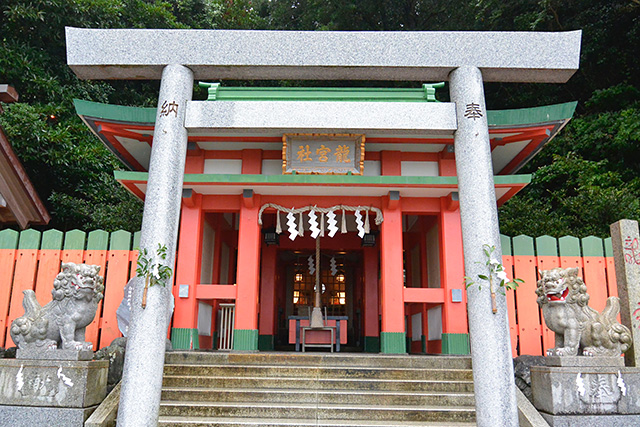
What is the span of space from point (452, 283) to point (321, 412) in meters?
3.88

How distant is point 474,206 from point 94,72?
14.7 feet

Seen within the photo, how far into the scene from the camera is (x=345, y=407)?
5.35 metres

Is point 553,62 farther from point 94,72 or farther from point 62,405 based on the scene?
point 62,405

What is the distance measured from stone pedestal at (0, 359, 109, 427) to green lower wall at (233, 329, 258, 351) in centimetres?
302

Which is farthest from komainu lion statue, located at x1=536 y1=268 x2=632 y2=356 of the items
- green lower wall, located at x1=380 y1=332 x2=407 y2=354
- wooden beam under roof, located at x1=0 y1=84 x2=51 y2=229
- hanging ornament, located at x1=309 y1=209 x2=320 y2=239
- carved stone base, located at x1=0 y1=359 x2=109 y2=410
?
wooden beam under roof, located at x1=0 y1=84 x2=51 y2=229

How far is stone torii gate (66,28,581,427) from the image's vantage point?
4855 millimetres

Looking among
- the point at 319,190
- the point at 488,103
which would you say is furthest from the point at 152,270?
the point at 488,103

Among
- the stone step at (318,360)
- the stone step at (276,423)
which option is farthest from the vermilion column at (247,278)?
the stone step at (276,423)

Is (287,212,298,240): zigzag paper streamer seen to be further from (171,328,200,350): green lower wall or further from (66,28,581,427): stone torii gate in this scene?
(66,28,581,427): stone torii gate

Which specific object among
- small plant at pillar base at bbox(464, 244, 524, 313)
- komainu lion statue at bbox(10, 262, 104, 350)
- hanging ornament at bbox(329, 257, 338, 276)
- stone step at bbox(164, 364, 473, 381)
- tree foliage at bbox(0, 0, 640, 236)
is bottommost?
stone step at bbox(164, 364, 473, 381)

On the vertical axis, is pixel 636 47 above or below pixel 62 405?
above

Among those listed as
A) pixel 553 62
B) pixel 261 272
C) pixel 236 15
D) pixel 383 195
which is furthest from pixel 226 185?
pixel 236 15

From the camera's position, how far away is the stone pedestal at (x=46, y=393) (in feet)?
16.1

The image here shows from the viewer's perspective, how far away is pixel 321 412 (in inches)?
209
